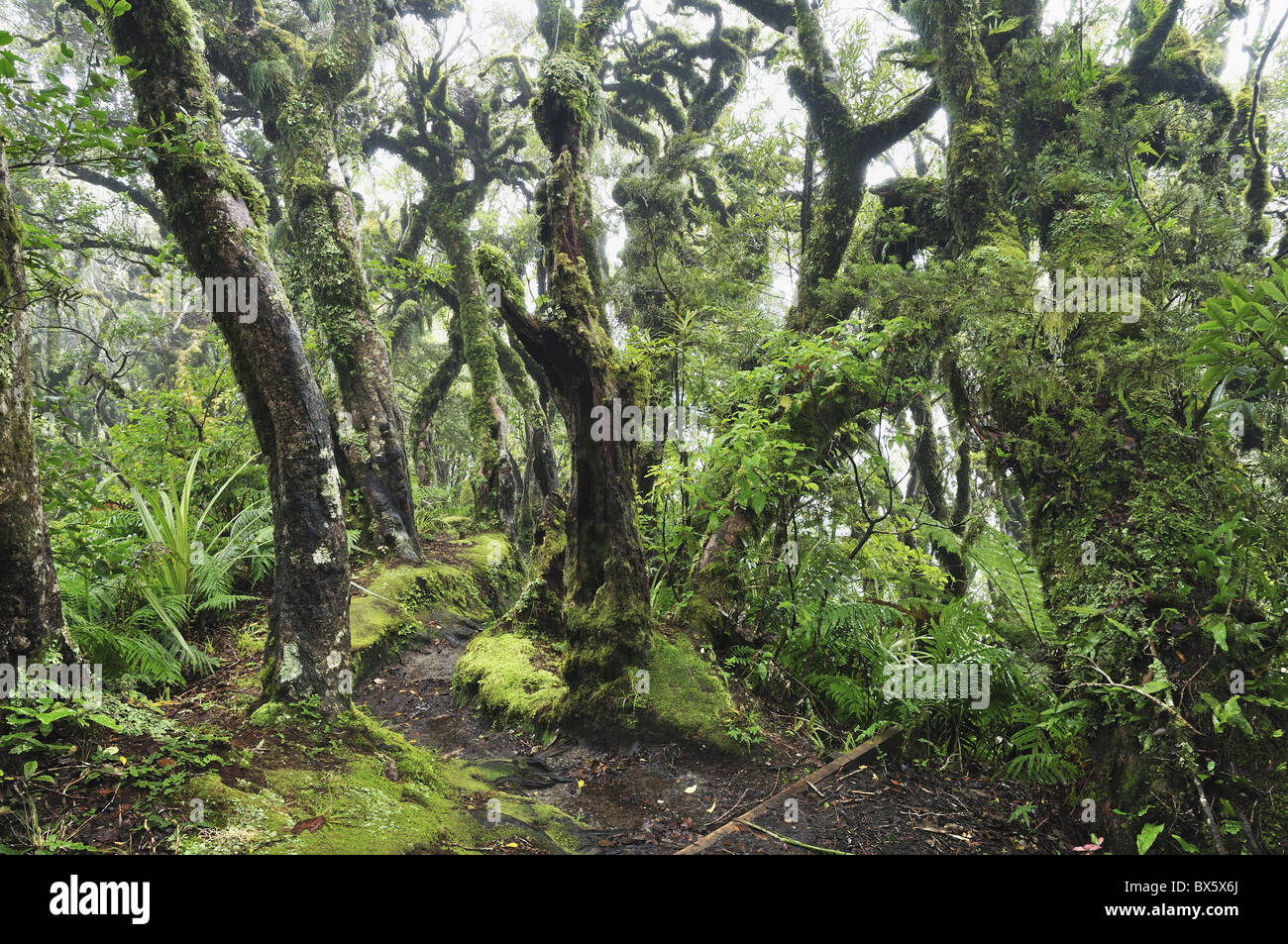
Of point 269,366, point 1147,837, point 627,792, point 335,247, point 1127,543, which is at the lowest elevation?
point 627,792

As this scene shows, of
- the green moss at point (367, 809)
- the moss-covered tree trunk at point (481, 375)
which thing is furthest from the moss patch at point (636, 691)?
the moss-covered tree trunk at point (481, 375)

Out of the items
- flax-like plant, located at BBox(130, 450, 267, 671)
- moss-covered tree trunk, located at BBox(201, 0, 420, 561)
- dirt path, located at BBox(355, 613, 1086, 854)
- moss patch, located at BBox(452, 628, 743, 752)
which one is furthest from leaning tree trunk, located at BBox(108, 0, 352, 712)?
moss-covered tree trunk, located at BBox(201, 0, 420, 561)

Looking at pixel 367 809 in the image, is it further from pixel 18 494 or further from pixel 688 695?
pixel 688 695

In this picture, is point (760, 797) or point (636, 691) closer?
point (760, 797)

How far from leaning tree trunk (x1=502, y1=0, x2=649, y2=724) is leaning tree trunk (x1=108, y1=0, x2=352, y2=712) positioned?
5.52 ft

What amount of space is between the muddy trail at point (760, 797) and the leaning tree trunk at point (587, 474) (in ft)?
1.79

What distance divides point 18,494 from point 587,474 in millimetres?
3417

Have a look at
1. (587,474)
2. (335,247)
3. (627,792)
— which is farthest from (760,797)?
(335,247)

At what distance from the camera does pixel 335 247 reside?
911cm

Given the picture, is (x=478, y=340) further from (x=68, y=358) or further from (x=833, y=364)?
(x=68, y=358)

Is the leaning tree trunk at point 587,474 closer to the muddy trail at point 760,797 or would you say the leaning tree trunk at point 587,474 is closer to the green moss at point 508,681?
the green moss at point 508,681

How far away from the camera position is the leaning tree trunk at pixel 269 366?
3.90m

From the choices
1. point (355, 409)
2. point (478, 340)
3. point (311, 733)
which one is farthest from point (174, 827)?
point (478, 340)

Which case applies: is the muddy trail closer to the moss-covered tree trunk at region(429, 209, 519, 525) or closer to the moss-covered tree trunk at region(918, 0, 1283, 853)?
the moss-covered tree trunk at region(918, 0, 1283, 853)
